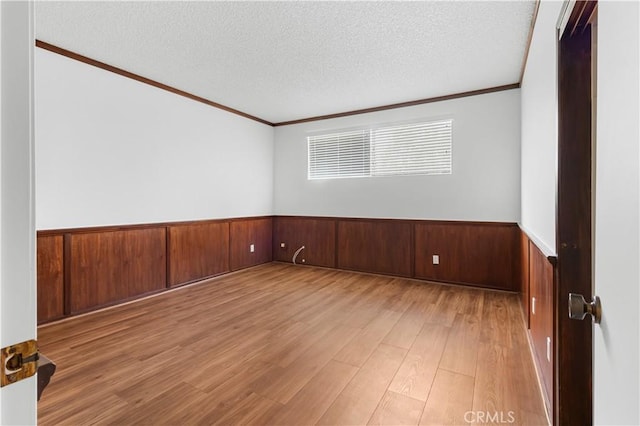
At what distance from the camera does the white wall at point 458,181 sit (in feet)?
12.2

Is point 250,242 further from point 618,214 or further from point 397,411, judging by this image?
point 618,214

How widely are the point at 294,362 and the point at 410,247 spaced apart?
8.88ft

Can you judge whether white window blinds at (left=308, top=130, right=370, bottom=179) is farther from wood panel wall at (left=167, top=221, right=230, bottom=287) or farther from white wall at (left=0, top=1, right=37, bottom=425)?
white wall at (left=0, top=1, right=37, bottom=425)

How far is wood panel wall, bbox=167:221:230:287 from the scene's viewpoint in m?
3.81

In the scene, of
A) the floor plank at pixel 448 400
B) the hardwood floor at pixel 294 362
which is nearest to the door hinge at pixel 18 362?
the hardwood floor at pixel 294 362

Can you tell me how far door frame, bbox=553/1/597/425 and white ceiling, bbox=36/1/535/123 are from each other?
1.09 metres

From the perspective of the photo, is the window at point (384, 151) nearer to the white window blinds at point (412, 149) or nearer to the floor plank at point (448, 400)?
the white window blinds at point (412, 149)

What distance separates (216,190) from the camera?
4.40 metres

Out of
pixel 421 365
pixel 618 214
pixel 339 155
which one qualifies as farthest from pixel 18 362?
pixel 339 155

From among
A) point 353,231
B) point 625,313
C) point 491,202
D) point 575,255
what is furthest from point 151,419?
point 491,202

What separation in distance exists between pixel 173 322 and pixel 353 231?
2.82 metres

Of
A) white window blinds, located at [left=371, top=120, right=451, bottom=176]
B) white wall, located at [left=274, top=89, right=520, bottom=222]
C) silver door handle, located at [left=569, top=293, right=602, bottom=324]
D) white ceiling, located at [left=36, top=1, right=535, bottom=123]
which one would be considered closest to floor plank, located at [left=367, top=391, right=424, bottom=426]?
silver door handle, located at [left=569, top=293, right=602, bottom=324]

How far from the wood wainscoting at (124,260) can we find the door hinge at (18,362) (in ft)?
9.65

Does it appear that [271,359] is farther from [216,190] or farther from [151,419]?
[216,190]
